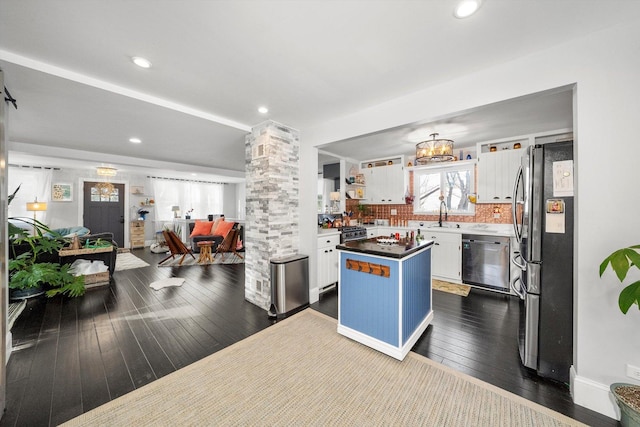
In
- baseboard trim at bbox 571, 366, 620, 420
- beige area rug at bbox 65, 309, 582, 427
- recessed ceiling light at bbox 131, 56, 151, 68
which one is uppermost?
recessed ceiling light at bbox 131, 56, 151, 68

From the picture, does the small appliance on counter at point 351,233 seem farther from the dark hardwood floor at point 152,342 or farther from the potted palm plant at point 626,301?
the potted palm plant at point 626,301

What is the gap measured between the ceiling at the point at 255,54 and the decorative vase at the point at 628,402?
2.04 metres

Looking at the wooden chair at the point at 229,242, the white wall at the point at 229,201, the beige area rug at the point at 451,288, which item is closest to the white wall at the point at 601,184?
the beige area rug at the point at 451,288

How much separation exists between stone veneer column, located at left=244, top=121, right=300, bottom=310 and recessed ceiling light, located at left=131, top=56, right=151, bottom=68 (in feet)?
4.64

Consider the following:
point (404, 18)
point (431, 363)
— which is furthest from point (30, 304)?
point (404, 18)

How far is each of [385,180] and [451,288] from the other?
2.50 m

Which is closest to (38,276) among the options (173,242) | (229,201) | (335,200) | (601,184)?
(173,242)

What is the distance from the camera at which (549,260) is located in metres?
1.87

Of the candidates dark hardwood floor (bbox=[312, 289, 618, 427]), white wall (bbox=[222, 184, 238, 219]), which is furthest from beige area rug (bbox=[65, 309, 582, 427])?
white wall (bbox=[222, 184, 238, 219])

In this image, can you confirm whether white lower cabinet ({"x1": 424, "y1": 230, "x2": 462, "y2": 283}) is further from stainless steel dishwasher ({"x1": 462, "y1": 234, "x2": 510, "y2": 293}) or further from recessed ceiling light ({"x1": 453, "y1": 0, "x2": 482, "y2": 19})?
recessed ceiling light ({"x1": 453, "y1": 0, "x2": 482, "y2": 19})

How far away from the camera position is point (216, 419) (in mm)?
1499

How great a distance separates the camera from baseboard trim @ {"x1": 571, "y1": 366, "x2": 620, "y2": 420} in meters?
1.52

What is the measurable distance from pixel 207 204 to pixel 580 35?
383 inches

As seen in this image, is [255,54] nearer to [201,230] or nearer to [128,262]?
[201,230]
